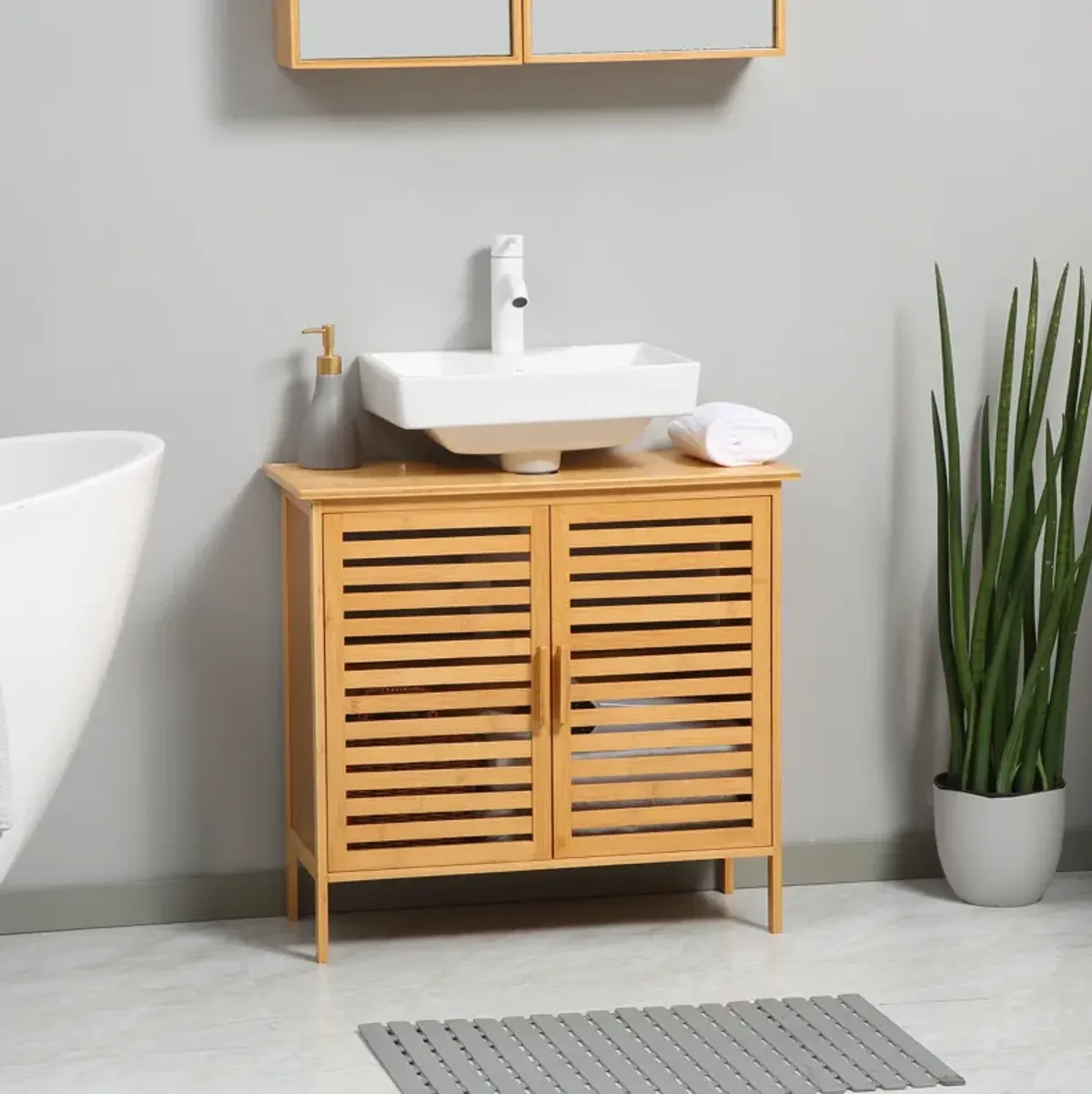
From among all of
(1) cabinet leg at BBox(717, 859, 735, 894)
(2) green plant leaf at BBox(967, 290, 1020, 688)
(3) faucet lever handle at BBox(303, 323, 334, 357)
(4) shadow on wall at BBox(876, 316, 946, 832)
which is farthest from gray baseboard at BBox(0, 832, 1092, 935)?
(3) faucet lever handle at BBox(303, 323, 334, 357)

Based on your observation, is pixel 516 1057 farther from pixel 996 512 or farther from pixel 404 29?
pixel 404 29

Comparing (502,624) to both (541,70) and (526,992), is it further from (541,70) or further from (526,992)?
(541,70)

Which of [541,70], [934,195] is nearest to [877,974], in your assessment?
[934,195]

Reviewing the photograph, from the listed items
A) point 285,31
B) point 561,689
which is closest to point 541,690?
point 561,689

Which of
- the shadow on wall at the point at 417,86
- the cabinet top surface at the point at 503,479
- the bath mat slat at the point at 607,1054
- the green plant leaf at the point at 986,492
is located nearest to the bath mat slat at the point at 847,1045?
the bath mat slat at the point at 607,1054

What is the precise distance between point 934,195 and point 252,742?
5.58 ft

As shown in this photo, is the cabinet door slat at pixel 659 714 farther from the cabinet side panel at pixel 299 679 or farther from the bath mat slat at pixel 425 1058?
the bath mat slat at pixel 425 1058

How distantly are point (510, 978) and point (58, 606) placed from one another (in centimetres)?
107

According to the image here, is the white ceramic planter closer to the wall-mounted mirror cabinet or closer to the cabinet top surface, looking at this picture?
the cabinet top surface

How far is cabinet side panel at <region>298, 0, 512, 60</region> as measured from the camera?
3.47m

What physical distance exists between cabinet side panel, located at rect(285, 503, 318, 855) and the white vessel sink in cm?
28

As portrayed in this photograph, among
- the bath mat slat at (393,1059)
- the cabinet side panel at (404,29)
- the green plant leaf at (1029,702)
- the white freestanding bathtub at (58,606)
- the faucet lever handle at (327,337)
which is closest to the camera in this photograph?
the white freestanding bathtub at (58,606)

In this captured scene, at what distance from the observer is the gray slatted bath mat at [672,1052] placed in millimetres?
2965

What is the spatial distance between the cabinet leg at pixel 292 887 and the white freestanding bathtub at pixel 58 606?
71cm
